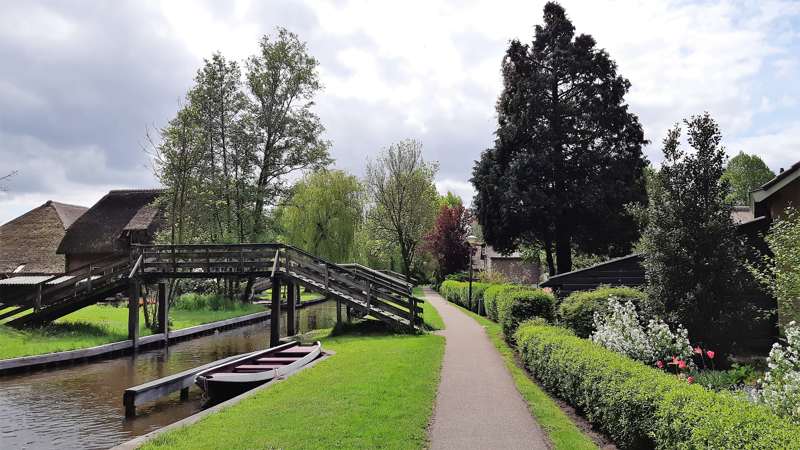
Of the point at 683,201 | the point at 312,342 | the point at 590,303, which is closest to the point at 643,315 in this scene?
the point at 590,303

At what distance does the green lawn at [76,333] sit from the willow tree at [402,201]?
90.6 ft

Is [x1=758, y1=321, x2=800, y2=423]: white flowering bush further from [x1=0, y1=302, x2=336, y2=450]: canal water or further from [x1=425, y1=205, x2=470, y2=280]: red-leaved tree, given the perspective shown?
[x1=425, y1=205, x2=470, y2=280]: red-leaved tree

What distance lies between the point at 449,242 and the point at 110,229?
2616 centimetres

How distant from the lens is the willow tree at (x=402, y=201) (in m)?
53.2

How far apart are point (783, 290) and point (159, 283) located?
68.8 ft

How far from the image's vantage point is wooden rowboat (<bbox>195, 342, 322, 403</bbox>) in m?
12.6

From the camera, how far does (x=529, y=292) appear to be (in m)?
16.8

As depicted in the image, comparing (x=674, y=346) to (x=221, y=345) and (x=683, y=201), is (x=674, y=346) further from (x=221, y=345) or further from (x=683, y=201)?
(x=221, y=345)

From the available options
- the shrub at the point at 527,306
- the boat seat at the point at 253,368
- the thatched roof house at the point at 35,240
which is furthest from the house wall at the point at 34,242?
the shrub at the point at 527,306

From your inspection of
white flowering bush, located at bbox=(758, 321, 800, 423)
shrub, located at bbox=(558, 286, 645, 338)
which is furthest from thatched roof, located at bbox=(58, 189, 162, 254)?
white flowering bush, located at bbox=(758, 321, 800, 423)

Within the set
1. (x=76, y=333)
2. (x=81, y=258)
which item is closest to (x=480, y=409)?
(x=76, y=333)

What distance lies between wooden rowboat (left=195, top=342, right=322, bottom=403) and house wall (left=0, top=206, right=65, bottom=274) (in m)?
31.2

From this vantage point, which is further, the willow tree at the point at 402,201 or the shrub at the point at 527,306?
the willow tree at the point at 402,201

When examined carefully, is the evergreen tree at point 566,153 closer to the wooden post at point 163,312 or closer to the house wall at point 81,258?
the wooden post at point 163,312
